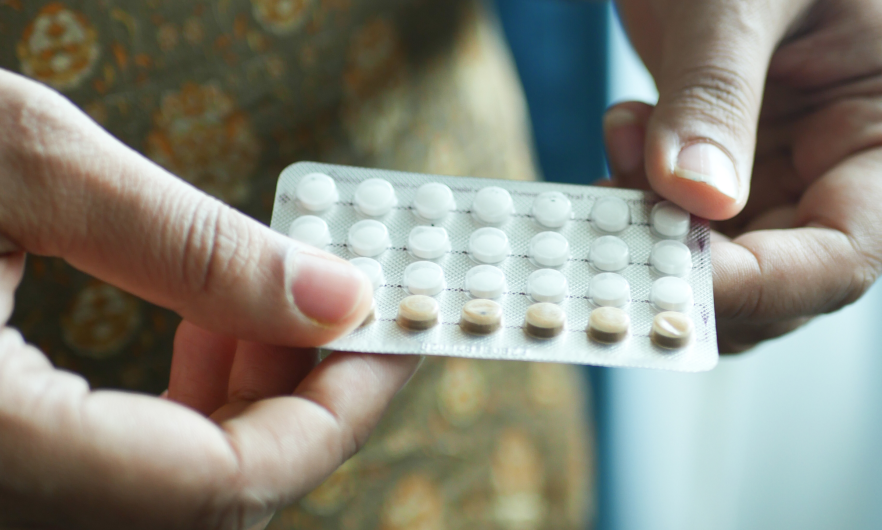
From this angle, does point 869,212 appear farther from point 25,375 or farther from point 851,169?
point 25,375

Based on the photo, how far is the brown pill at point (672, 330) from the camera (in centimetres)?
39

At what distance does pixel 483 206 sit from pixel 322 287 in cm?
16

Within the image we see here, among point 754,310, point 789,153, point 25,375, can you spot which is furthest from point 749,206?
point 25,375

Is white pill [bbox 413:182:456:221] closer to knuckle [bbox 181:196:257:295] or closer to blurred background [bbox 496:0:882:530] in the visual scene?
knuckle [bbox 181:196:257:295]

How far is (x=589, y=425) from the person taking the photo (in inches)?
34.3

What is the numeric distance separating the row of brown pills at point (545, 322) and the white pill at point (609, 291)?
2 cm

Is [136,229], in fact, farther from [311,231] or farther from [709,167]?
[709,167]

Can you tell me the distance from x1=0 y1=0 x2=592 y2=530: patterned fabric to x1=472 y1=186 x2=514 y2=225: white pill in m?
0.16

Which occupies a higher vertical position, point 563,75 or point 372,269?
point 563,75

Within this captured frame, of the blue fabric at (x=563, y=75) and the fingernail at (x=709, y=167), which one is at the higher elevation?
the blue fabric at (x=563, y=75)

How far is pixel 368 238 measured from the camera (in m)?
0.43

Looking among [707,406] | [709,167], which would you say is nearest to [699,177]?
[709,167]

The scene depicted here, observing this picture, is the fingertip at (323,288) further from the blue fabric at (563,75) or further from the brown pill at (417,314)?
the blue fabric at (563,75)

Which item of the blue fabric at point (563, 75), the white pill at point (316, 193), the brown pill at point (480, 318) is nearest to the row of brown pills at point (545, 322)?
the brown pill at point (480, 318)
